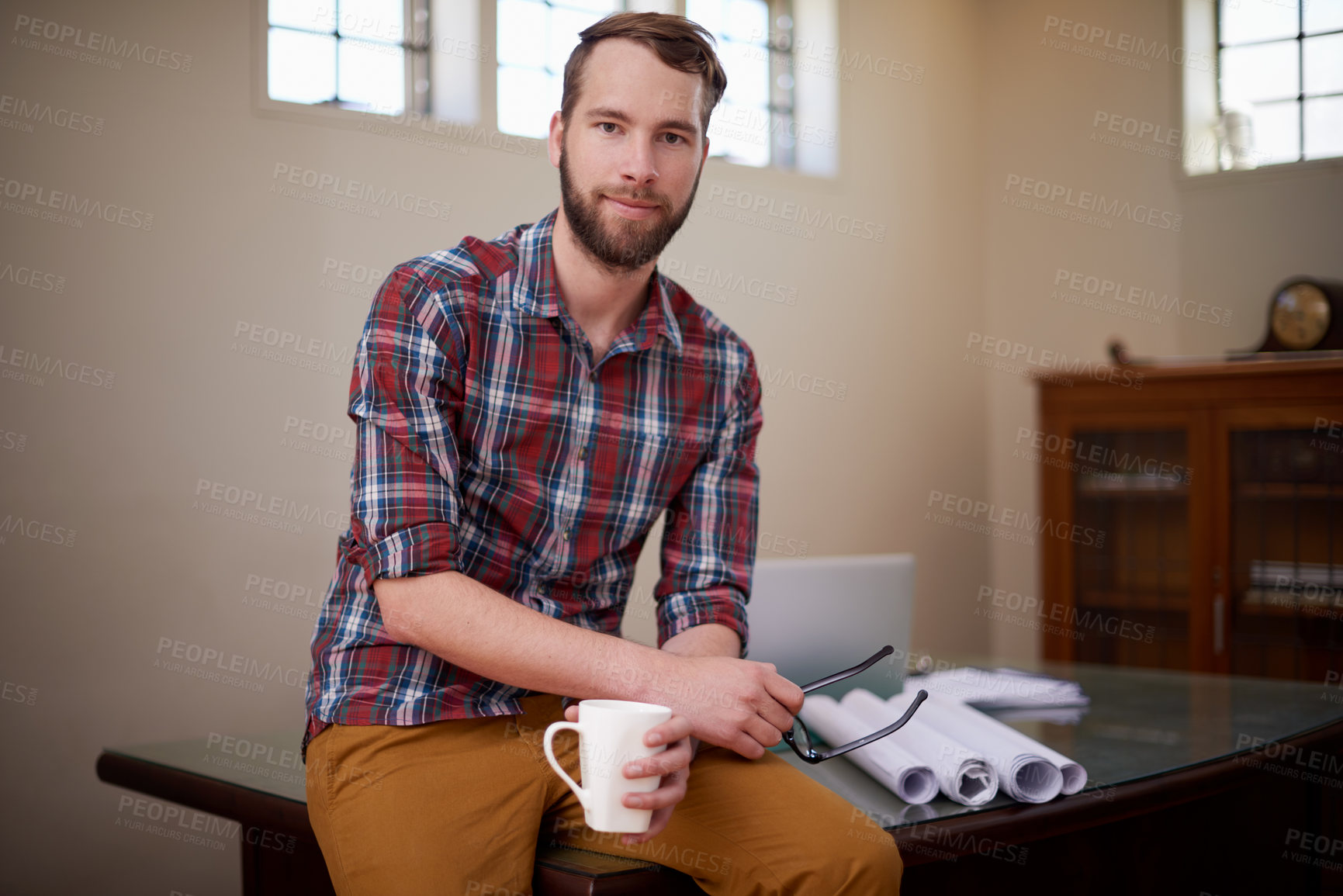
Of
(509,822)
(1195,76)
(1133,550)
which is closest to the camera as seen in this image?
(509,822)

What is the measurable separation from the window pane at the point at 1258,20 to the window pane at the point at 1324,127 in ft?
1.05

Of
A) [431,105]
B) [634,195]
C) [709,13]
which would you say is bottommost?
[634,195]

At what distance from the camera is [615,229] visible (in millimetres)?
1434

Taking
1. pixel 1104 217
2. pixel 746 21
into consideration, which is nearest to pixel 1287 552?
pixel 1104 217

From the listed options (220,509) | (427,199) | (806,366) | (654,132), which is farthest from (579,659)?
(806,366)

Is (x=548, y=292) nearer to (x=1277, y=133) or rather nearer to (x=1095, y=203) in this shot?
(x=1095, y=203)

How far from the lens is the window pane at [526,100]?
Result: 351 centimetres

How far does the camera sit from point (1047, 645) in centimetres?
434

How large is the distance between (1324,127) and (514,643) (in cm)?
428

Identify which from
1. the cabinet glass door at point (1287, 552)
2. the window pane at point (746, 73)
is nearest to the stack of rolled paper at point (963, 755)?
the cabinet glass door at point (1287, 552)

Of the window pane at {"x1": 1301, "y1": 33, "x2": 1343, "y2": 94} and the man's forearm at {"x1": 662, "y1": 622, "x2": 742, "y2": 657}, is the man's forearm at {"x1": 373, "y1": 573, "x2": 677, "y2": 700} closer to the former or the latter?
the man's forearm at {"x1": 662, "y1": 622, "x2": 742, "y2": 657}

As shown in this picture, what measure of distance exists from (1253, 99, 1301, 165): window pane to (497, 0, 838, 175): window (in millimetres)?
1694

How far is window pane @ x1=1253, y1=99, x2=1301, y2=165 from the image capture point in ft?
13.9

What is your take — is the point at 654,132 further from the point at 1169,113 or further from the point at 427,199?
the point at 1169,113
